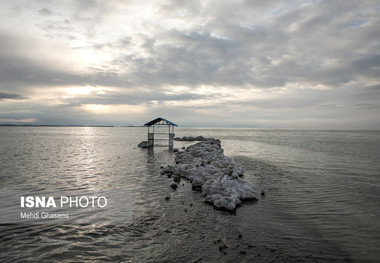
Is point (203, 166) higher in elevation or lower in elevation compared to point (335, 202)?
higher

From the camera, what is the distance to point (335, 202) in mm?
12969

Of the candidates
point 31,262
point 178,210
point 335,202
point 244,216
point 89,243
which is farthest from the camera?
point 335,202

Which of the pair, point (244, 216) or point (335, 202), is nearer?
point (244, 216)

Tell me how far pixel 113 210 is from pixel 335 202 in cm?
1311

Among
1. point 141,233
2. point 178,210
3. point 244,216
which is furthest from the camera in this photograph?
point 178,210

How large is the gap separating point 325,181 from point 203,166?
1061 centimetres

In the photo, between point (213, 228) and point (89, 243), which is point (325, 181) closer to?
point (213, 228)

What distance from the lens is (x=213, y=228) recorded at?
9.08 meters

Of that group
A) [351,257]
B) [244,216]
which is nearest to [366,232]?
[351,257]

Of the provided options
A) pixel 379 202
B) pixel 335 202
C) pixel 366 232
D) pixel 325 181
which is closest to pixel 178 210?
pixel 366 232

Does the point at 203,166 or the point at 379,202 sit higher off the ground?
the point at 203,166

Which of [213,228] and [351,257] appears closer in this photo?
[351,257]

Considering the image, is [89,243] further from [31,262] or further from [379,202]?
[379,202]

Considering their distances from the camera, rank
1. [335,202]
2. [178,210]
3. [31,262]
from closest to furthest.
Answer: [31,262]
[178,210]
[335,202]
